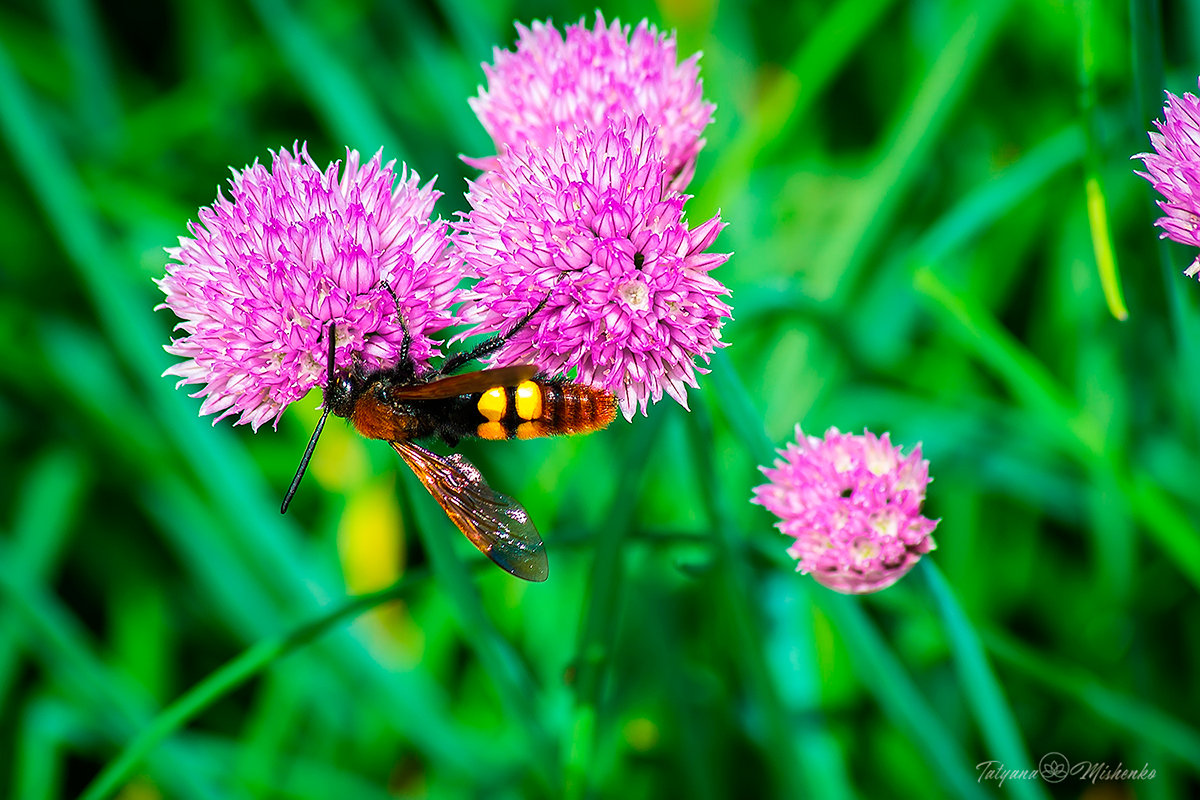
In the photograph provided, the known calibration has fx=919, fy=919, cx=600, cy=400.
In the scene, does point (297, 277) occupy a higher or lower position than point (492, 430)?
higher

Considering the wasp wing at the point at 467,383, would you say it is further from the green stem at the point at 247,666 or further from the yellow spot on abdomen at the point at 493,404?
the green stem at the point at 247,666

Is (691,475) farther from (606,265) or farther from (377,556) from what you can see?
(377,556)

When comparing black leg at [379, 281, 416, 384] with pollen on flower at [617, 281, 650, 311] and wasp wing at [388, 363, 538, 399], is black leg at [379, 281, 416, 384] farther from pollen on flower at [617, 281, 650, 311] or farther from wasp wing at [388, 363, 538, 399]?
pollen on flower at [617, 281, 650, 311]

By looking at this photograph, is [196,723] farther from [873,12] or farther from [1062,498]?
[873,12]

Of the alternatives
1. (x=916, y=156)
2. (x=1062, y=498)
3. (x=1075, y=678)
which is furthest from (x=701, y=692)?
(x=916, y=156)

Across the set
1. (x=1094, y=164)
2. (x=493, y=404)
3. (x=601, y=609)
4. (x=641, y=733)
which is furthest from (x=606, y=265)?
Result: (x=641, y=733)

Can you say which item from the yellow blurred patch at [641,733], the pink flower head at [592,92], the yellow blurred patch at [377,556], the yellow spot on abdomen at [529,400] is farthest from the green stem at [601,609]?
the yellow blurred patch at [377,556]

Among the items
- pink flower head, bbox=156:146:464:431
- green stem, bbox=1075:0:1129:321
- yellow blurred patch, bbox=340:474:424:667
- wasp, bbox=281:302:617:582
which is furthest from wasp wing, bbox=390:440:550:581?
yellow blurred patch, bbox=340:474:424:667
